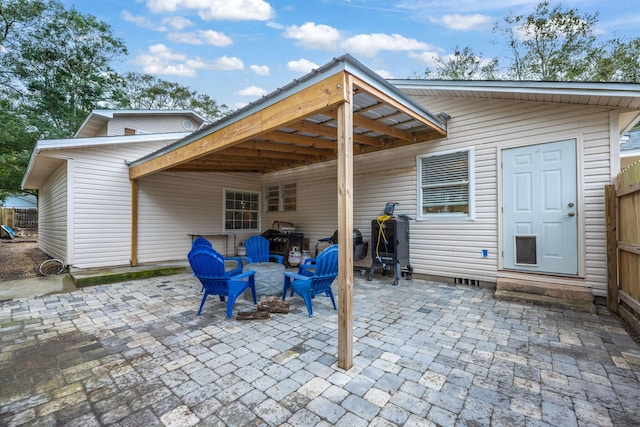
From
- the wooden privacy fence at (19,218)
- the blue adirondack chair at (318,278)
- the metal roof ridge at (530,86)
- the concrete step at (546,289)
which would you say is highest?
the metal roof ridge at (530,86)

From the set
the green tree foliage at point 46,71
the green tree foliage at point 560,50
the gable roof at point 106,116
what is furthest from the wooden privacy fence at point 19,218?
the green tree foliage at point 560,50

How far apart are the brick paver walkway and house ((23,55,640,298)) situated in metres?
1.19

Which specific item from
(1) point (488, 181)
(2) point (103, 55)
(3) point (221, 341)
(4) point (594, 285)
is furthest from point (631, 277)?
(2) point (103, 55)

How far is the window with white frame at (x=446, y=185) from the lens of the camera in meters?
4.95

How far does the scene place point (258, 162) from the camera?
716 cm

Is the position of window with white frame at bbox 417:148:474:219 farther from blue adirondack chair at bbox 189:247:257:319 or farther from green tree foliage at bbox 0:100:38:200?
green tree foliage at bbox 0:100:38:200

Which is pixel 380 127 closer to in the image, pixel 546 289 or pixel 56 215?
pixel 546 289

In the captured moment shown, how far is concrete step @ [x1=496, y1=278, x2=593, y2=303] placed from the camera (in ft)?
12.4

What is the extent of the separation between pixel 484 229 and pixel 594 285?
1.52 metres

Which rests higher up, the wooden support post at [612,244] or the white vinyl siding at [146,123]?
the white vinyl siding at [146,123]

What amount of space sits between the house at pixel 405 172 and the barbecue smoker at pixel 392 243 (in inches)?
10.4

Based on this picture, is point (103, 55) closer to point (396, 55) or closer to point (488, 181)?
point (396, 55)

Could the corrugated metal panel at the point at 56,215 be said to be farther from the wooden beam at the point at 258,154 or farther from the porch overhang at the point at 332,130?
the wooden beam at the point at 258,154

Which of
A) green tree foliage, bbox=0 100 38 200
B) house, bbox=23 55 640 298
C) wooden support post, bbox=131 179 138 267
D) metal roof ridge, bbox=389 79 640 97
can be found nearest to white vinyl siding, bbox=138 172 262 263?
house, bbox=23 55 640 298
